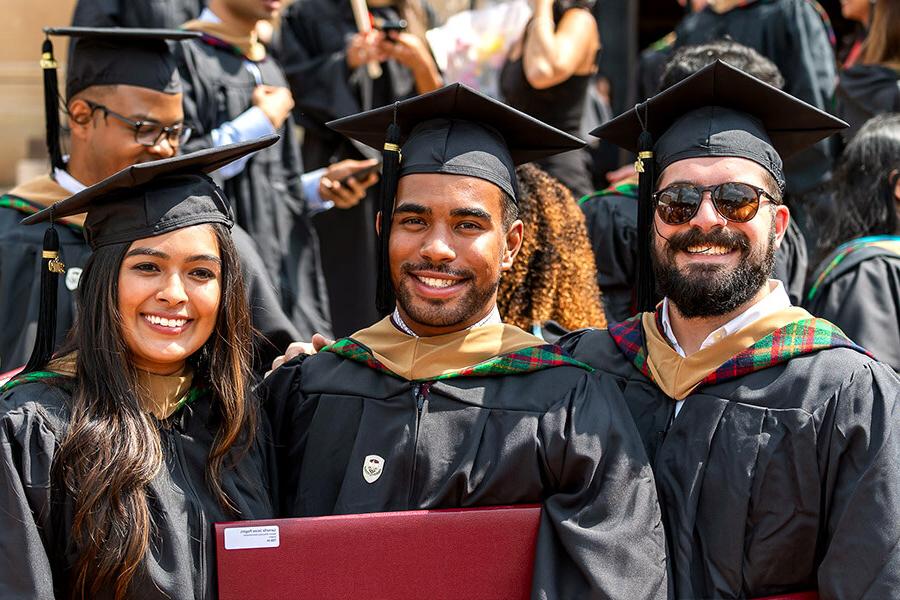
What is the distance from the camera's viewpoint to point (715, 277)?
11.0 feet

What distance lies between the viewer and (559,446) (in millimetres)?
3184

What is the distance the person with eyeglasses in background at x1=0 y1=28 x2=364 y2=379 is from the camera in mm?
Result: 4180

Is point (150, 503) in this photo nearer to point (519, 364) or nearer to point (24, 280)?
point (519, 364)

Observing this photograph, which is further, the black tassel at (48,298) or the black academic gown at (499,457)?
the black tassel at (48,298)

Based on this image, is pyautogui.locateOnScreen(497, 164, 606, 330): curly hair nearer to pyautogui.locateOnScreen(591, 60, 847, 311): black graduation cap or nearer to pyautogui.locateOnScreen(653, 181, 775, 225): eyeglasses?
pyautogui.locateOnScreen(591, 60, 847, 311): black graduation cap

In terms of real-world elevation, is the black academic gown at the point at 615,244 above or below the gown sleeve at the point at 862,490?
above

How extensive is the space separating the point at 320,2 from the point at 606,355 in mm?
3909

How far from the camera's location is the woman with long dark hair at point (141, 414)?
9.66 feet

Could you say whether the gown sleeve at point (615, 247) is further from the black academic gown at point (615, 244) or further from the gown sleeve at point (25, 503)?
the gown sleeve at point (25, 503)

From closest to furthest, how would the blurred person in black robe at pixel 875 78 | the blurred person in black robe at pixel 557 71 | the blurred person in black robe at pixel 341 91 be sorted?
the blurred person in black robe at pixel 557 71
the blurred person in black robe at pixel 875 78
the blurred person in black robe at pixel 341 91

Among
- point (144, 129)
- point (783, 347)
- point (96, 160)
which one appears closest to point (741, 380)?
point (783, 347)

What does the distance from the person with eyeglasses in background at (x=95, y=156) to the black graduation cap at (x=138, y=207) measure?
0.77m

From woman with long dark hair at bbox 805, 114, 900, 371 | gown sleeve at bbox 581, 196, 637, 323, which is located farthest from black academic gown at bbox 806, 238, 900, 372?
gown sleeve at bbox 581, 196, 637, 323

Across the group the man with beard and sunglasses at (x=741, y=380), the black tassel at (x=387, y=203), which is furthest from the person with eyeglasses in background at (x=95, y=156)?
the man with beard and sunglasses at (x=741, y=380)
